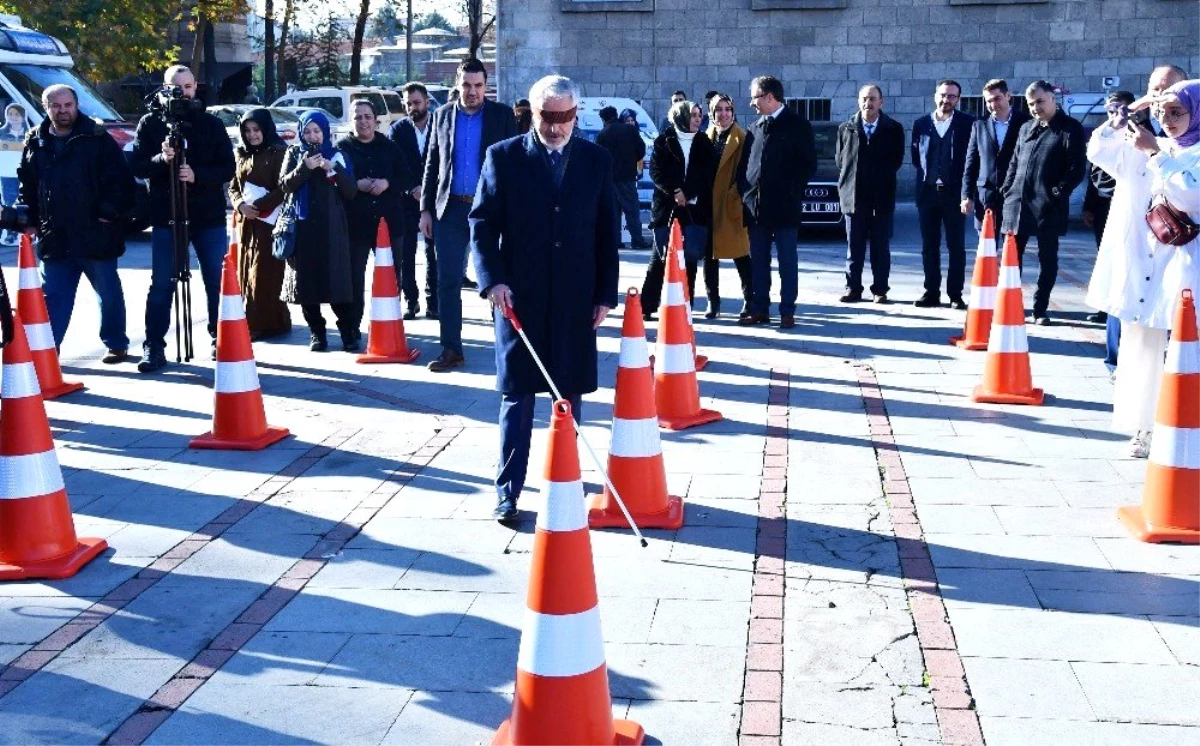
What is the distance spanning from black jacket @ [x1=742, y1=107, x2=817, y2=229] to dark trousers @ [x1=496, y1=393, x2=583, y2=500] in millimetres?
5767

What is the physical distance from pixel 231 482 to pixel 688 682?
10.9 ft

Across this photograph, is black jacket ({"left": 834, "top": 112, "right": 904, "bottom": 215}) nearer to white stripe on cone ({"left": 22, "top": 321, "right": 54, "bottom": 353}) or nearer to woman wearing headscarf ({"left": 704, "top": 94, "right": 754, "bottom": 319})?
woman wearing headscarf ({"left": 704, "top": 94, "right": 754, "bottom": 319})

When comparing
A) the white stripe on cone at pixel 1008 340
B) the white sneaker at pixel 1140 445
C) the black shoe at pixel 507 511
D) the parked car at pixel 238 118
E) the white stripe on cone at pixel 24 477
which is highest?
the parked car at pixel 238 118

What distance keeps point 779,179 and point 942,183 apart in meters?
1.64

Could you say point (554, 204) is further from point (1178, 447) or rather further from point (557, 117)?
point (1178, 447)

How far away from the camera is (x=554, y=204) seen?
6219 mm

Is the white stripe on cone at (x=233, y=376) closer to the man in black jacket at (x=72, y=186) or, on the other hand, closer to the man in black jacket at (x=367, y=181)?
the man in black jacket at (x=72, y=186)

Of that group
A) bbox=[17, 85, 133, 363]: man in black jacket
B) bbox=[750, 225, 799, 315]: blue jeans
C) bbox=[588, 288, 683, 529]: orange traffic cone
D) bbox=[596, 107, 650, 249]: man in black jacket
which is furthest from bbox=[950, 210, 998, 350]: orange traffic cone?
bbox=[17, 85, 133, 363]: man in black jacket

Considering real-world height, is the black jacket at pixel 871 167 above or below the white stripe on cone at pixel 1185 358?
above

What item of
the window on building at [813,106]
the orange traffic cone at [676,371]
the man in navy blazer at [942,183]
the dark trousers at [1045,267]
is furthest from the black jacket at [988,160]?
the window on building at [813,106]

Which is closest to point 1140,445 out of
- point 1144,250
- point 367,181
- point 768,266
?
point 1144,250

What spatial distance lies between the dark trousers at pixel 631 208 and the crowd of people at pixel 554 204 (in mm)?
3454

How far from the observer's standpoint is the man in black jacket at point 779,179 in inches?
467

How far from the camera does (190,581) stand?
5.81 m
